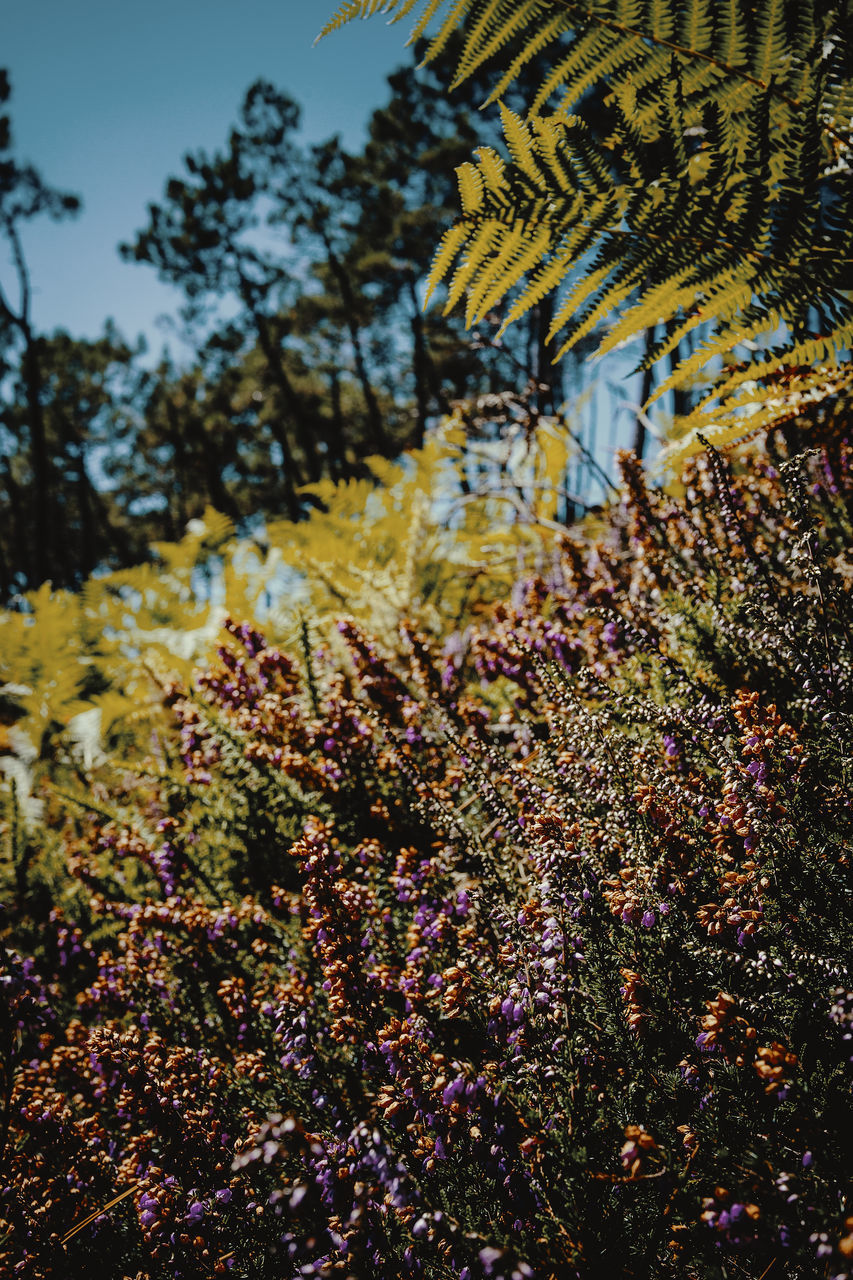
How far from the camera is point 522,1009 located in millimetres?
1073

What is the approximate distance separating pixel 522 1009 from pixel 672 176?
163 cm

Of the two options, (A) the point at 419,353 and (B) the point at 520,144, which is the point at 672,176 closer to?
(B) the point at 520,144

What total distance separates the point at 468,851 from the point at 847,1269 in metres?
0.88

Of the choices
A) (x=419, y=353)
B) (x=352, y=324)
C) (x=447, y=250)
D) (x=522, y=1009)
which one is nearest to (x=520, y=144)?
(x=447, y=250)

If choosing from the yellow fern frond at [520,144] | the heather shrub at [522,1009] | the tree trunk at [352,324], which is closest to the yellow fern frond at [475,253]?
the yellow fern frond at [520,144]

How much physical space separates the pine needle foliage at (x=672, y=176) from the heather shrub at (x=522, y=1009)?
40cm

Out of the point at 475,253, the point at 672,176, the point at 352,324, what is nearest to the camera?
the point at 672,176

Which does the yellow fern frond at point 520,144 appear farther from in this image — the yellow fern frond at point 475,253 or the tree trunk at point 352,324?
the tree trunk at point 352,324

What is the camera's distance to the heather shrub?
92cm

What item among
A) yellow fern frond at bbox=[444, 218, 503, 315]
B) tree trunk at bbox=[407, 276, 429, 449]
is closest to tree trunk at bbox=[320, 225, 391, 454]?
tree trunk at bbox=[407, 276, 429, 449]

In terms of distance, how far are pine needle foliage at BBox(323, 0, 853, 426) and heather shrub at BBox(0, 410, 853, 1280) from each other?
0.40m

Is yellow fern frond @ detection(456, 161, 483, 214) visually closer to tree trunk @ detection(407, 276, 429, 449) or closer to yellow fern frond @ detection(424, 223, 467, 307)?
yellow fern frond @ detection(424, 223, 467, 307)

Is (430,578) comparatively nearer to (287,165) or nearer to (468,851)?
(468,851)

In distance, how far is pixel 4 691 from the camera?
4773 mm
